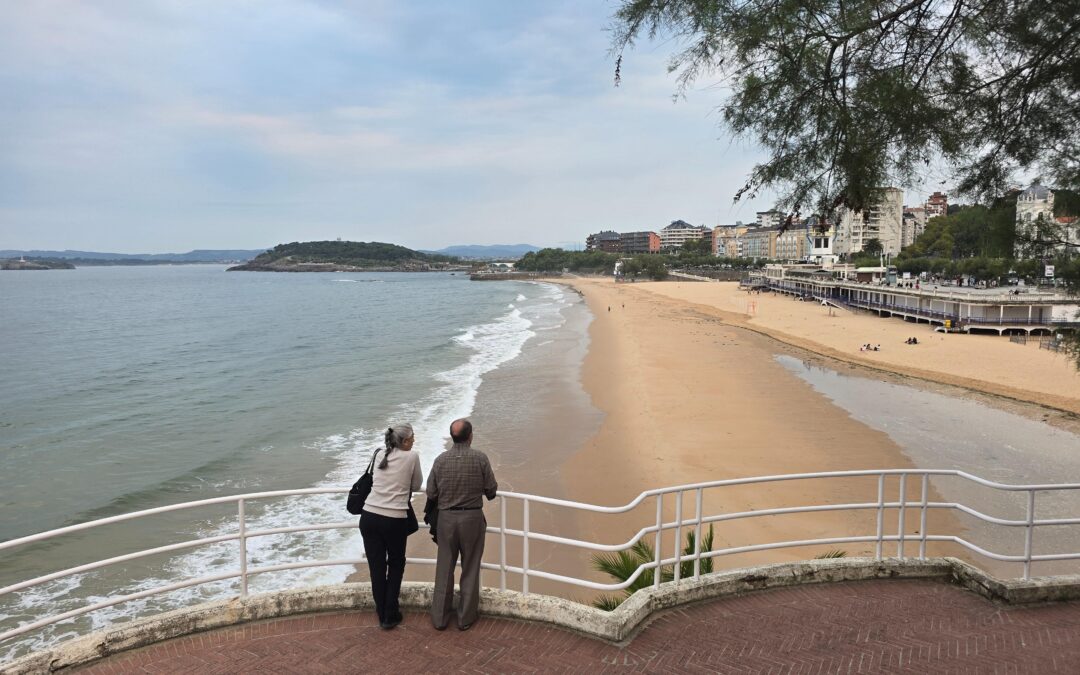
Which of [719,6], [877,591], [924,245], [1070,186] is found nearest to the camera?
[719,6]

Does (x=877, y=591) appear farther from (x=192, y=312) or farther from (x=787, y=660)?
(x=192, y=312)

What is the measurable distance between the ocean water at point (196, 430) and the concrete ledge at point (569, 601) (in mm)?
5741

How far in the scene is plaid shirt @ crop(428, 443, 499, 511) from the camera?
4594 millimetres

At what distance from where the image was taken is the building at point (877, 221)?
4789 millimetres

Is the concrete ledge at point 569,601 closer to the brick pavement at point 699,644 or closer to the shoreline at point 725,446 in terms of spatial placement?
the brick pavement at point 699,644

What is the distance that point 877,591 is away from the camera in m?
5.30

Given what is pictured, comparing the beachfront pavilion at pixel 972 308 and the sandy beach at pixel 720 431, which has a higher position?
the beachfront pavilion at pixel 972 308

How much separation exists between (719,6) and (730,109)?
0.62 metres

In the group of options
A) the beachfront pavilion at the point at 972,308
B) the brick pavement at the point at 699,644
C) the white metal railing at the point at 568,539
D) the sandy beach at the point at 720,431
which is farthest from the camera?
the beachfront pavilion at the point at 972,308

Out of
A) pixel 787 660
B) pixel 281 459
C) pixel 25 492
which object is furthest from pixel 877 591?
pixel 25 492

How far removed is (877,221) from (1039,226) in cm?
123

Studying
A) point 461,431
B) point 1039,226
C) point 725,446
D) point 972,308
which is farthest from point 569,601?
point 972,308

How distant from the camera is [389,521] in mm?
4719

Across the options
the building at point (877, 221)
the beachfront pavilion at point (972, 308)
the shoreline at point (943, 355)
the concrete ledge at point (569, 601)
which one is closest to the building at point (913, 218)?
the building at point (877, 221)
